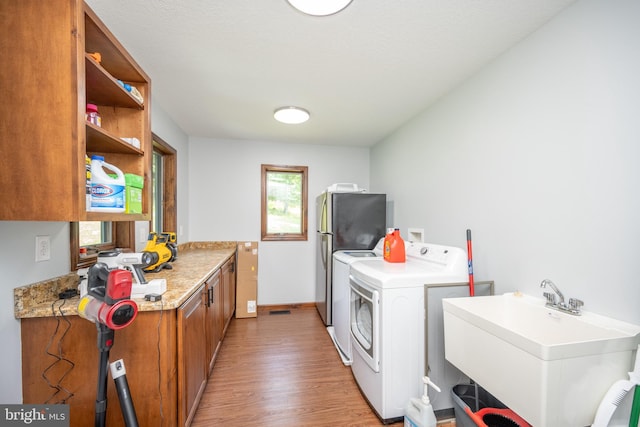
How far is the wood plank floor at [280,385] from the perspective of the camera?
170 cm

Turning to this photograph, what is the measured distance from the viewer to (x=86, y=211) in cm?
107

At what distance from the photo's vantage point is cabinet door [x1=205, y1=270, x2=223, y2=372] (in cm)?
196

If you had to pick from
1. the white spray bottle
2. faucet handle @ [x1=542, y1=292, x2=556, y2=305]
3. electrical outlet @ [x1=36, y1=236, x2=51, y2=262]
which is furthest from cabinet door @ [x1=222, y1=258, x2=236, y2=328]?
faucet handle @ [x1=542, y1=292, x2=556, y2=305]

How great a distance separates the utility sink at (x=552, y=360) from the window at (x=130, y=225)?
2.27m

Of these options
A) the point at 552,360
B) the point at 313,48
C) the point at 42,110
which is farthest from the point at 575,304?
the point at 42,110

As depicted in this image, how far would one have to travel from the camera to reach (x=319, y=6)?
1225mm

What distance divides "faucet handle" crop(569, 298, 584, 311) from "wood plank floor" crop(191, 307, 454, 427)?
3.64ft

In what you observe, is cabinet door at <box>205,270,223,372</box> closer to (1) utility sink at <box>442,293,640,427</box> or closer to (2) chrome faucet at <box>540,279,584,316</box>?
(1) utility sink at <box>442,293,640,427</box>

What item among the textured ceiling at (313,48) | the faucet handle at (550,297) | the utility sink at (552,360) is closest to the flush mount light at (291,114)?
the textured ceiling at (313,48)

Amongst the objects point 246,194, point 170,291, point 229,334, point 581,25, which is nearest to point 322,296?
point 229,334

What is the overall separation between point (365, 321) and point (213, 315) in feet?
4.15

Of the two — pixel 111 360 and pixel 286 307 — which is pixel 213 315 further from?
pixel 286 307

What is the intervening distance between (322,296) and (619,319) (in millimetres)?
2565

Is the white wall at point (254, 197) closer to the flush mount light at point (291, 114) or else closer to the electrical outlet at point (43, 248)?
the flush mount light at point (291, 114)
